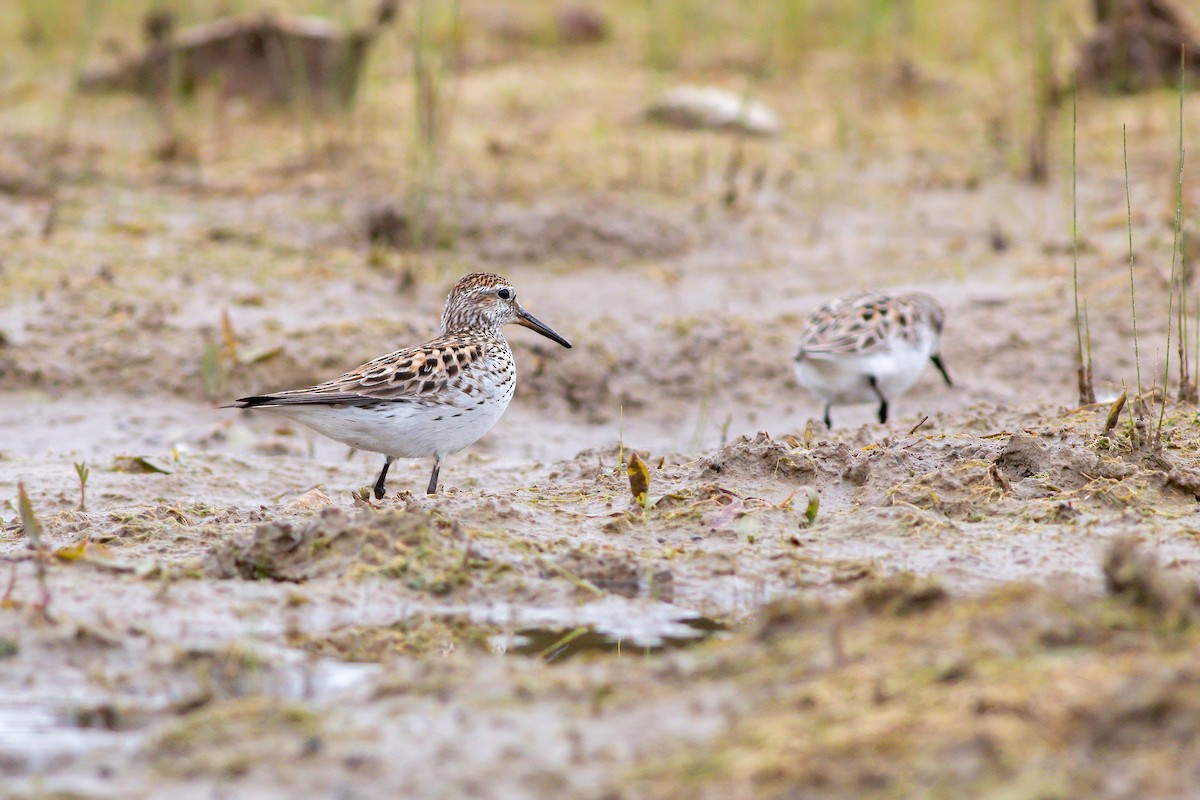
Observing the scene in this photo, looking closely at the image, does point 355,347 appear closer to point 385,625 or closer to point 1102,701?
point 385,625

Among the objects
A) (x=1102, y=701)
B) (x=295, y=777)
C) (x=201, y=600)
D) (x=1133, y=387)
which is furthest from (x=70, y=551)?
(x=1133, y=387)

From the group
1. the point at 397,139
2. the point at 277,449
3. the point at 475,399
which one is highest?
the point at 397,139

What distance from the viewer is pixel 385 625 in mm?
5035

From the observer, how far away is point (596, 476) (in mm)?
6930

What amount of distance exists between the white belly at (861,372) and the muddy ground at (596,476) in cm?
Result: 51

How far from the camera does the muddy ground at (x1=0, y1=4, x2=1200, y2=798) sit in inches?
152

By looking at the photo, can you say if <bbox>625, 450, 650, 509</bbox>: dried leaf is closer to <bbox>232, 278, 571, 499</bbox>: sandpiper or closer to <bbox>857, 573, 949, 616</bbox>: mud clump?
<bbox>232, 278, 571, 499</bbox>: sandpiper

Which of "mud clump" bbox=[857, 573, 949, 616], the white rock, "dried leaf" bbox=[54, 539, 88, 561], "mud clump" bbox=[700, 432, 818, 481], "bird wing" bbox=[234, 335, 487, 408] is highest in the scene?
the white rock

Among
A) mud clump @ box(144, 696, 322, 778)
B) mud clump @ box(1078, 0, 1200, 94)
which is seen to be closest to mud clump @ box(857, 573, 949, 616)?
mud clump @ box(144, 696, 322, 778)

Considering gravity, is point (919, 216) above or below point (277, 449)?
above

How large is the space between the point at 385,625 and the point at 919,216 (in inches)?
316

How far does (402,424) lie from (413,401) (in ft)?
0.37

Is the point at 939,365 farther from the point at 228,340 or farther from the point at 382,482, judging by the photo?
the point at 228,340

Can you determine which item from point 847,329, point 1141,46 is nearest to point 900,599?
point 847,329
